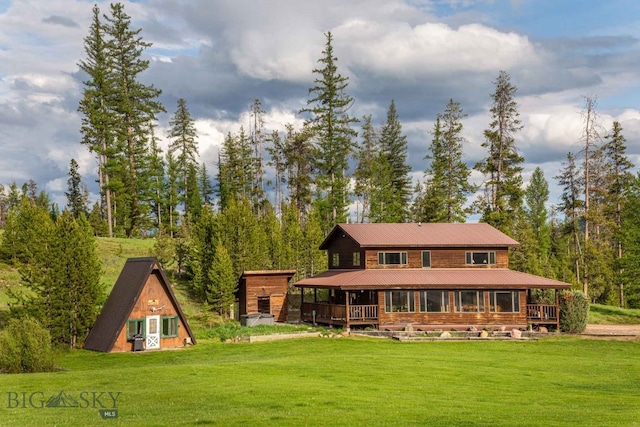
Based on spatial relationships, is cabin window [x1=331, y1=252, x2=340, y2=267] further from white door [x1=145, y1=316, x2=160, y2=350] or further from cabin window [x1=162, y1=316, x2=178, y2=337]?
white door [x1=145, y1=316, x2=160, y2=350]

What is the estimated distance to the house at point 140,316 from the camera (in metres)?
32.2

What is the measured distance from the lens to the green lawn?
1534 centimetres

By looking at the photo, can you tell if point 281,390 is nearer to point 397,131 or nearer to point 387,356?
point 387,356

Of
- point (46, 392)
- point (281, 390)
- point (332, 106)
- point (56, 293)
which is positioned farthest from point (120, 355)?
point (332, 106)

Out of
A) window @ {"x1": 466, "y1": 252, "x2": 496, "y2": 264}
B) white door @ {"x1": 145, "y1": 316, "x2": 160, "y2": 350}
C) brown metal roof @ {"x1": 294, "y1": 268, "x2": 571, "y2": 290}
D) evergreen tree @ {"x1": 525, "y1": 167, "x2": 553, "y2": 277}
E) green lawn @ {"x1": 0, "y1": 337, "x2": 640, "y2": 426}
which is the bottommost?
green lawn @ {"x1": 0, "y1": 337, "x2": 640, "y2": 426}

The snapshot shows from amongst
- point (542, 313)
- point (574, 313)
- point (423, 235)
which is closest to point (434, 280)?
point (423, 235)

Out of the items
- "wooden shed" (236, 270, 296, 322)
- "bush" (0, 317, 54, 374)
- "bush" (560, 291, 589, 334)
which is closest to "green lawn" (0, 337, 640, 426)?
"bush" (0, 317, 54, 374)

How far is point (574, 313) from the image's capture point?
40.6 m

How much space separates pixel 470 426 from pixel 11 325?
18.8 meters

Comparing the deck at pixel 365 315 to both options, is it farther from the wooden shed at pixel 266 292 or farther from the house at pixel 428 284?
the wooden shed at pixel 266 292

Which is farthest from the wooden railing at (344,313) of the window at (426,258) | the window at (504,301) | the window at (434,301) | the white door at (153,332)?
the white door at (153,332)

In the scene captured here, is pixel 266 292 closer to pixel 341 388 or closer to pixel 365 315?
pixel 365 315

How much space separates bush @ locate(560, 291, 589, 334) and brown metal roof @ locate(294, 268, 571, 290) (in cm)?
129

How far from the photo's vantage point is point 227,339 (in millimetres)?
35375
